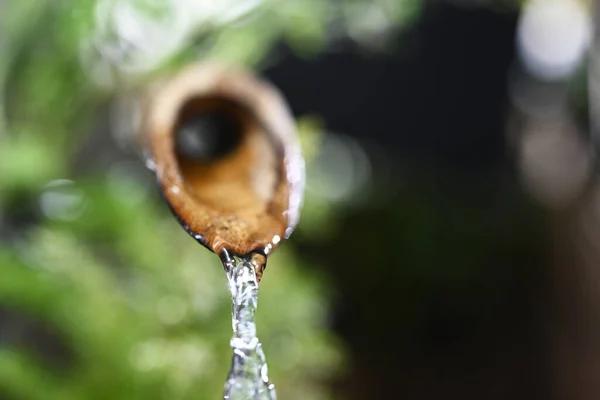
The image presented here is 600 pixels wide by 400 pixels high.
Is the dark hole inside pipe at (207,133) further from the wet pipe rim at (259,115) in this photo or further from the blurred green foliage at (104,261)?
the blurred green foliage at (104,261)

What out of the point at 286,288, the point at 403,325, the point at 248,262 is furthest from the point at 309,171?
the point at 403,325

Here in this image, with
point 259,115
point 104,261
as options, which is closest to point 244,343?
point 259,115

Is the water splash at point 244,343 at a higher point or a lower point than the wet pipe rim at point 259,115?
lower

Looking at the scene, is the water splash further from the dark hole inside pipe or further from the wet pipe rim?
the dark hole inside pipe

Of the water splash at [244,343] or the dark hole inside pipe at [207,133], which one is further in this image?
the dark hole inside pipe at [207,133]

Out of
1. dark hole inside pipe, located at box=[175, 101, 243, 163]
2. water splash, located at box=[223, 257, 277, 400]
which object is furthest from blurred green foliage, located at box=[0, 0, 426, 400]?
water splash, located at box=[223, 257, 277, 400]

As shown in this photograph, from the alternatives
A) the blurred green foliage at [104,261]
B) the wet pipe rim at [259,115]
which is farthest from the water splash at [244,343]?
the blurred green foliage at [104,261]

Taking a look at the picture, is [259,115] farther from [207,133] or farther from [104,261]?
[104,261]

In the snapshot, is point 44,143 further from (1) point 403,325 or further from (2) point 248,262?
(1) point 403,325
